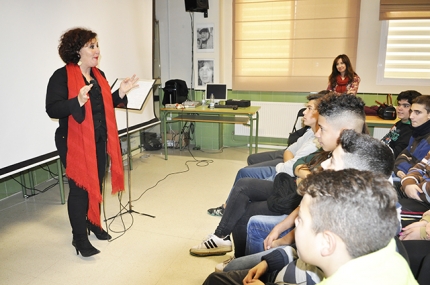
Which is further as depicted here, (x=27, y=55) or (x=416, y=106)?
(x=27, y=55)

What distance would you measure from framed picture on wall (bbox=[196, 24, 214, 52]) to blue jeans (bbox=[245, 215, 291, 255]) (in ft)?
12.3

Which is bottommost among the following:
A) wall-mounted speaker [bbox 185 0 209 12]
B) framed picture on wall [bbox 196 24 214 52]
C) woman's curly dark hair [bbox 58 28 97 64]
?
woman's curly dark hair [bbox 58 28 97 64]

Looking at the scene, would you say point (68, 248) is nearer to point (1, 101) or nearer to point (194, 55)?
point (1, 101)

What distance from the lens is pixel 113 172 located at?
269 centimetres

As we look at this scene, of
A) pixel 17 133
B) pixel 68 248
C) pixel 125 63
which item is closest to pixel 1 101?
pixel 17 133

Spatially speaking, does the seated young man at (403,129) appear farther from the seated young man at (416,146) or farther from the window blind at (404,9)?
the window blind at (404,9)

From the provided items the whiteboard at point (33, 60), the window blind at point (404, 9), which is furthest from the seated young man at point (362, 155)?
the window blind at point (404, 9)

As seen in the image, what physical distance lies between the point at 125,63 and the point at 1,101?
1581mm

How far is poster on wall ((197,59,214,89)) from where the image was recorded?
5.12 metres

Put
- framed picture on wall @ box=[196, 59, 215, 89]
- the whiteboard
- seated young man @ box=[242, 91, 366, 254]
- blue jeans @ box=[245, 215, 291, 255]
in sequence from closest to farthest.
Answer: seated young man @ box=[242, 91, 366, 254]
blue jeans @ box=[245, 215, 291, 255]
the whiteboard
framed picture on wall @ box=[196, 59, 215, 89]

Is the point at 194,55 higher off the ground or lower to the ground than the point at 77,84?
higher

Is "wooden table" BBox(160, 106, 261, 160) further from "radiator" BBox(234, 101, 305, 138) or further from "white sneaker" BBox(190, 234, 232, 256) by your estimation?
"white sneaker" BBox(190, 234, 232, 256)

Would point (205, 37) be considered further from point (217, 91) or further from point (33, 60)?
point (33, 60)

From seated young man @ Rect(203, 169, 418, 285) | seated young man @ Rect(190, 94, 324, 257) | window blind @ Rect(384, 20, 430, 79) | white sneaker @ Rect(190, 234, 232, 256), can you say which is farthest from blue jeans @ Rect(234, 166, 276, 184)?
window blind @ Rect(384, 20, 430, 79)
